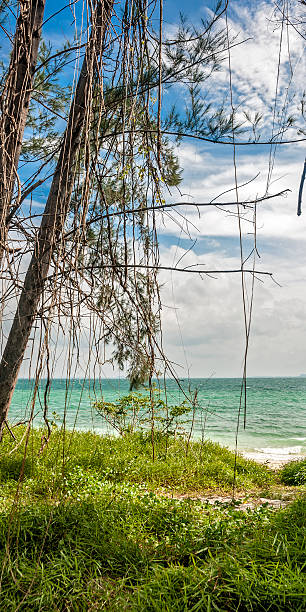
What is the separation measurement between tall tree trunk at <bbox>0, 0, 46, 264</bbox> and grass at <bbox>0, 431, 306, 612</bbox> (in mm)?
905

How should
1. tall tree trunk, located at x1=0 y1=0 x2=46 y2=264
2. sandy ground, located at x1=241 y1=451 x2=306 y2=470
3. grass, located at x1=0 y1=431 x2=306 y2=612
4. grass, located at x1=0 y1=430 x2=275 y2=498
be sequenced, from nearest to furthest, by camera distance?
1. tall tree trunk, located at x1=0 y1=0 x2=46 y2=264
2. grass, located at x1=0 y1=431 x2=306 y2=612
3. grass, located at x1=0 y1=430 x2=275 y2=498
4. sandy ground, located at x1=241 y1=451 x2=306 y2=470

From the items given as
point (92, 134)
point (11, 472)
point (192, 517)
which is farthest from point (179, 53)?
point (11, 472)

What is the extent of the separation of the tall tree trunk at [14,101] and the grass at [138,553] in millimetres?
905

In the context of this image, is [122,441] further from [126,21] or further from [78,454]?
[126,21]

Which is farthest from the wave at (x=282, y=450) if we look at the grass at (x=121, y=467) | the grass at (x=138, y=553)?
the grass at (x=138, y=553)

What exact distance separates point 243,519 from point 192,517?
0.30 meters

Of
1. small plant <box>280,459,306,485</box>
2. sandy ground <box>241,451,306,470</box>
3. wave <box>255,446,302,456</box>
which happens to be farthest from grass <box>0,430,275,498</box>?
wave <box>255,446,302,456</box>

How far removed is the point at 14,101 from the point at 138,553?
224 centimetres

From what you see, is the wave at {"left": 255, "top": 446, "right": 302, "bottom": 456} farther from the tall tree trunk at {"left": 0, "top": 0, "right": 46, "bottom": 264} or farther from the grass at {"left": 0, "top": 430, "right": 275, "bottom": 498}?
the tall tree trunk at {"left": 0, "top": 0, "right": 46, "bottom": 264}

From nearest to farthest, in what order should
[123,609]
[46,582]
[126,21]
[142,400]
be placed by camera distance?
[126,21], [123,609], [46,582], [142,400]

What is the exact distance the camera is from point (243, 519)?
253 centimetres

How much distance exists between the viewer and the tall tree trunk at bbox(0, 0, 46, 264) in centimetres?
145

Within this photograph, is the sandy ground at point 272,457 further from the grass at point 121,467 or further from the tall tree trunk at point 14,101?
the tall tree trunk at point 14,101

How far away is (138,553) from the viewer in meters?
2.13
